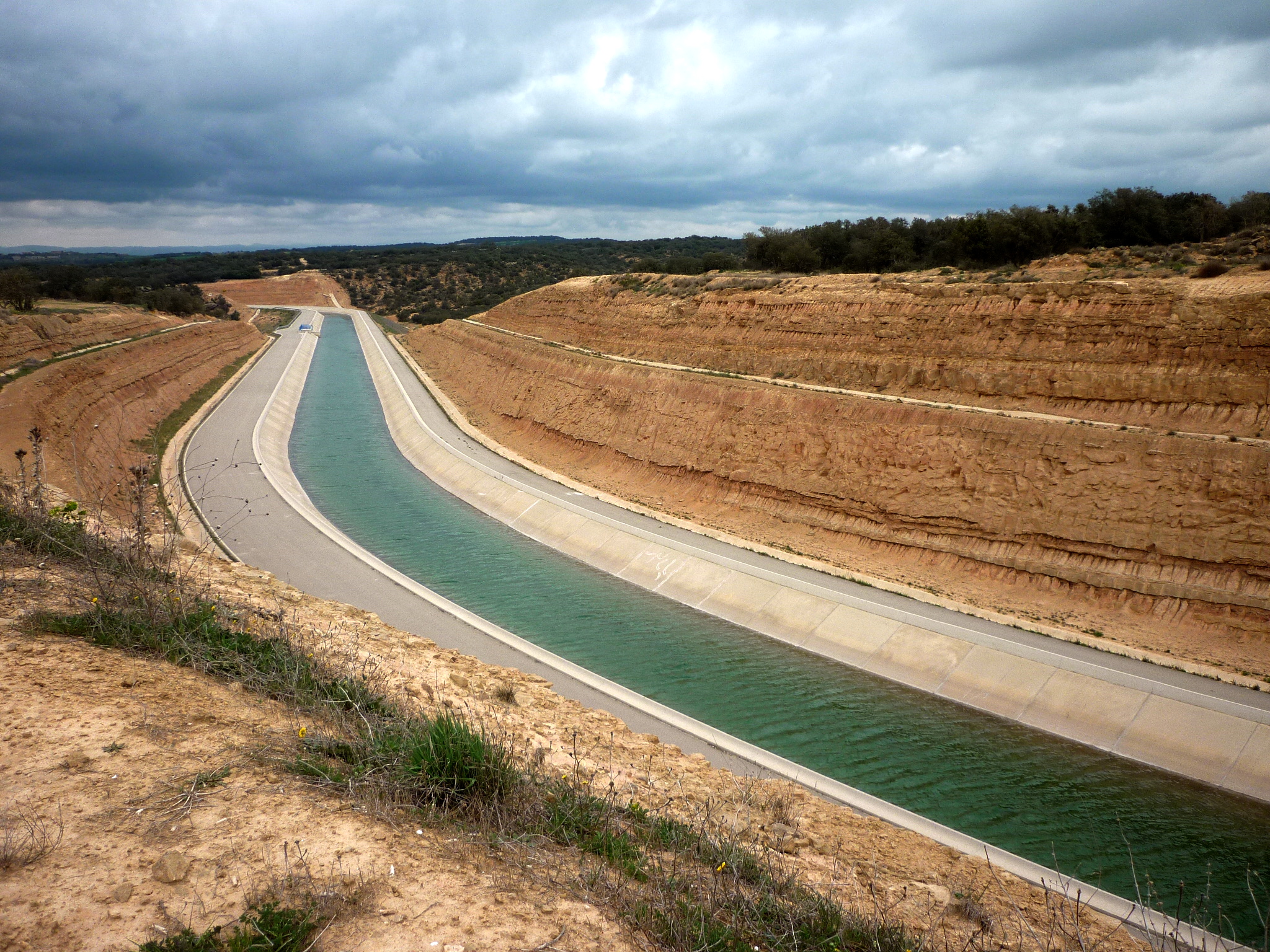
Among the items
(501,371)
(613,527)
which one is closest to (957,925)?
(613,527)

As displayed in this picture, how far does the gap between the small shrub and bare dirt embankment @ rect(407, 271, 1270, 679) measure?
69 cm

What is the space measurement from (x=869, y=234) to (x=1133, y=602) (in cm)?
3486

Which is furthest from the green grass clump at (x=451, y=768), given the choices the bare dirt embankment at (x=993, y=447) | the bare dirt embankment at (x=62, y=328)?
the bare dirt embankment at (x=62, y=328)

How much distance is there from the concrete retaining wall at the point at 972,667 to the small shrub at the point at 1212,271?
45.9 ft

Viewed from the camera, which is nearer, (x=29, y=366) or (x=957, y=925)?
(x=957, y=925)

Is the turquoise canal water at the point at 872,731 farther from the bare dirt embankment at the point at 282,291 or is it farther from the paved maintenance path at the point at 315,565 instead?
the bare dirt embankment at the point at 282,291

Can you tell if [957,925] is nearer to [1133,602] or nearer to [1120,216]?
[1133,602]

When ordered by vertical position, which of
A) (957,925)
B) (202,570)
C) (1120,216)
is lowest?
(957,925)

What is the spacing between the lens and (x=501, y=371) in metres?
48.5

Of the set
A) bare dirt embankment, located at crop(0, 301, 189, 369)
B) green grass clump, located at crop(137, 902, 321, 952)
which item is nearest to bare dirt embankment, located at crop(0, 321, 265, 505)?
bare dirt embankment, located at crop(0, 301, 189, 369)

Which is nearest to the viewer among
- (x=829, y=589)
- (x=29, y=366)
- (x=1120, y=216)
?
(x=829, y=589)

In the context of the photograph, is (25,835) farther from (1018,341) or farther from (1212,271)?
(1212,271)

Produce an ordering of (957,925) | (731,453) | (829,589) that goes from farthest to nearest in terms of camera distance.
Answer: (731,453)
(829,589)
(957,925)

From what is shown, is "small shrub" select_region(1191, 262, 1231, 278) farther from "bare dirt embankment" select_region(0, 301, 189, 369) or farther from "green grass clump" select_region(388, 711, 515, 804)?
"bare dirt embankment" select_region(0, 301, 189, 369)
